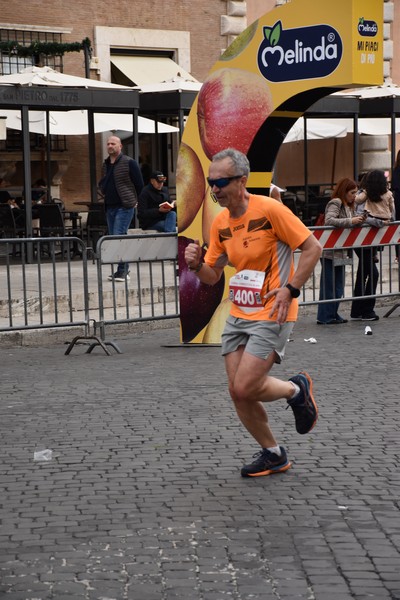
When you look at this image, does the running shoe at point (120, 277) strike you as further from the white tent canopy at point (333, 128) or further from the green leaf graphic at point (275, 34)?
the white tent canopy at point (333, 128)

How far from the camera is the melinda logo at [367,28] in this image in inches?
421

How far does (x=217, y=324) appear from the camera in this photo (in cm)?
1244

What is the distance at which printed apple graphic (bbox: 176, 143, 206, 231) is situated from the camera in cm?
1234

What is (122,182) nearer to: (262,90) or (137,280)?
(137,280)

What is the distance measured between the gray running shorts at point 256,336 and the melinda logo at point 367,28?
4560 millimetres

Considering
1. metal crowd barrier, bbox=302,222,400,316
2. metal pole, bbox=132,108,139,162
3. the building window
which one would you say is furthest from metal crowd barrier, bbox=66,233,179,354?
the building window

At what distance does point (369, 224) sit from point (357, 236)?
23 cm

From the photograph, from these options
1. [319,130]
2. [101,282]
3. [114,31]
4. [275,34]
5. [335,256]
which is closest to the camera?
[275,34]

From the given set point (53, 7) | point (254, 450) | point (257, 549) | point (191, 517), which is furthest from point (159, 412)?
point (53, 7)

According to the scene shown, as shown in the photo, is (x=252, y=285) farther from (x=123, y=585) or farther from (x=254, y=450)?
(x=123, y=585)

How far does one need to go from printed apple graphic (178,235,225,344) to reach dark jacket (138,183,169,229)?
15.8 ft

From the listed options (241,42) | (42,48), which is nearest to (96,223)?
(42,48)

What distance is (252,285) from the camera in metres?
6.87

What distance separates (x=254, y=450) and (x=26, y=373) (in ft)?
12.8
